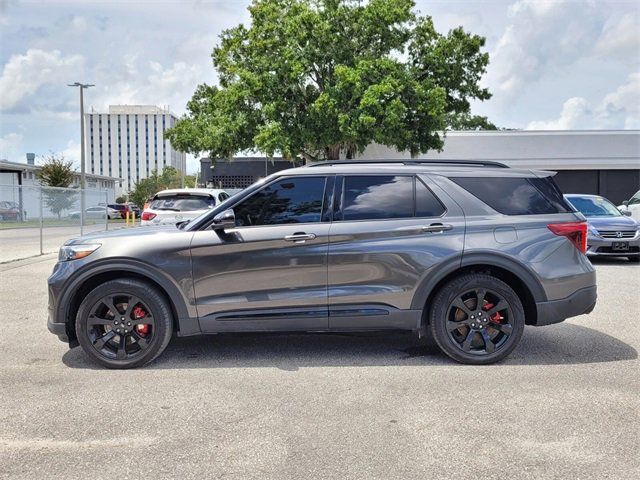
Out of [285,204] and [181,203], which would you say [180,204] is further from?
[285,204]

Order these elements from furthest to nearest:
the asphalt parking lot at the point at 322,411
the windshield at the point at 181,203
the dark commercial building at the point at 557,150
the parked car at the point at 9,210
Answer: the dark commercial building at the point at 557,150 < the parked car at the point at 9,210 < the windshield at the point at 181,203 < the asphalt parking lot at the point at 322,411

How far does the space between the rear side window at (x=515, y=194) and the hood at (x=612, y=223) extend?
320 inches

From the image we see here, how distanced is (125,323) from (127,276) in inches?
16.5

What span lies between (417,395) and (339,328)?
995 millimetres

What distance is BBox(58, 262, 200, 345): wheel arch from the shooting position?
4.88 metres

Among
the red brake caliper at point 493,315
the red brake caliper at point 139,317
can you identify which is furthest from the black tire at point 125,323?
the red brake caliper at point 493,315

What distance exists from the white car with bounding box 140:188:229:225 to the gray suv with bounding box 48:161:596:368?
670cm

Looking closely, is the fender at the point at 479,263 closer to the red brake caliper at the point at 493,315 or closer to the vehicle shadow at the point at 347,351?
the red brake caliper at the point at 493,315

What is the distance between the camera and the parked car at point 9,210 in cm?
1891

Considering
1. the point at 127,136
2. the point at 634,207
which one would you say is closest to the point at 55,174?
the point at 634,207

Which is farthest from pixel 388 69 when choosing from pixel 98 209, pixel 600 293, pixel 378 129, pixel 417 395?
pixel 417 395

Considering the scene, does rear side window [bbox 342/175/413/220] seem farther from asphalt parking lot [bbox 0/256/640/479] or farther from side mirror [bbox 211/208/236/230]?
asphalt parking lot [bbox 0/256/640/479]

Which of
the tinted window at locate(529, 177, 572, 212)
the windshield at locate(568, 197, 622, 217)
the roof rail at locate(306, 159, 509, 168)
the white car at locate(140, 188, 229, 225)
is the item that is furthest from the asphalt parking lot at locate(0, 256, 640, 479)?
the windshield at locate(568, 197, 622, 217)

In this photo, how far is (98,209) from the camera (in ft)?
71.1
